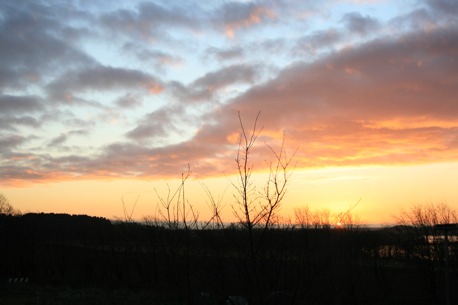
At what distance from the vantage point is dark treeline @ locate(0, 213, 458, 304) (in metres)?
5.04

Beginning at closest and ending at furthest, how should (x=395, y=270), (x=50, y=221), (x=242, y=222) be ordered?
(x=242, y=222)
(x=395, y=270)
(x=50, y=221)

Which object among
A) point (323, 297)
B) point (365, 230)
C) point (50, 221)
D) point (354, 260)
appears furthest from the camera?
point (50, 221)

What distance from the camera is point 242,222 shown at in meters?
4.39

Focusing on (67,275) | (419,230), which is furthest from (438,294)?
(67,275)

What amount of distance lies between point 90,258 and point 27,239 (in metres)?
11.8

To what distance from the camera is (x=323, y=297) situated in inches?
254

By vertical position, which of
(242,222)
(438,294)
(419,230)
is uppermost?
(242,222)

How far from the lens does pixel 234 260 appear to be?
531cm

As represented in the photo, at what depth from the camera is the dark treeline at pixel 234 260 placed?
5041mm

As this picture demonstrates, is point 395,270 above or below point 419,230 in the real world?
below

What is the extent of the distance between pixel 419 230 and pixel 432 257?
2.31 m

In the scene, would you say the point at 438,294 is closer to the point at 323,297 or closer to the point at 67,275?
the point at 323,297

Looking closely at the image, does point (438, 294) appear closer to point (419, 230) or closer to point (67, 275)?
point (419, 230)

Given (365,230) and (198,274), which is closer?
(198,274)
